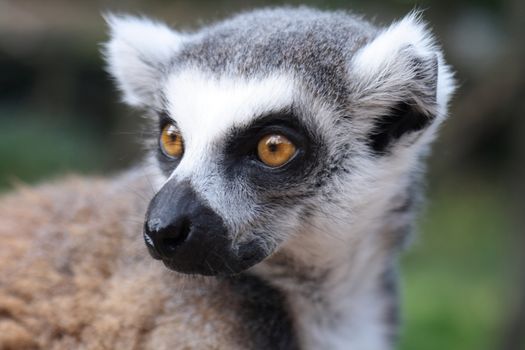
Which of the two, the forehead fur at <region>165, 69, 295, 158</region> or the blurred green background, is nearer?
the forehead fur at <region>165, 69, 295, 158</region>

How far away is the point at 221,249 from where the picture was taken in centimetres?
251

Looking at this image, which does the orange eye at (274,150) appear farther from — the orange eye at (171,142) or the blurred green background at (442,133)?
the blurred green background at (442,133)

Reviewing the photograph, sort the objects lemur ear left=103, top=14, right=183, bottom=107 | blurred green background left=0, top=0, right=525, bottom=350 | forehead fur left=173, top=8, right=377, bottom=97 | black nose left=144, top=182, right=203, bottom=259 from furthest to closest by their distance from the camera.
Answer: blurred green background left=0, top=0, right=525, bottom=350 → lemur ear left=103, top=14, right=183, bottom=107 → forehead fur left=173, top=8, right=377, bottom=97 → black nose left=144, top=182, right=203, bottom=259

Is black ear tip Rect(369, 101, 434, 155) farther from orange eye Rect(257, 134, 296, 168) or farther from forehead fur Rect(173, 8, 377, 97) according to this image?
orange eye Rect(257, 134, 296, 168)

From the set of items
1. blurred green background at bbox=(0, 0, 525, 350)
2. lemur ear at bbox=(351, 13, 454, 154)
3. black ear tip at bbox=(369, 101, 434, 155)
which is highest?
lemur ear at bbox=(351, 13, 454, 154)

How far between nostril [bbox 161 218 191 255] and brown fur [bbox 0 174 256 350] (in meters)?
0.42

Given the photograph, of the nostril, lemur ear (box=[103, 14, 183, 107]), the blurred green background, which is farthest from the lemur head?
the blurred green background

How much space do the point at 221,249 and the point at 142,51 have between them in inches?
44.5

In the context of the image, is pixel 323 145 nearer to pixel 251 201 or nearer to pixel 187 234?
pixel 251 201

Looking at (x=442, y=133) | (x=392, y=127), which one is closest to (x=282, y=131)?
(x=392, y=127)

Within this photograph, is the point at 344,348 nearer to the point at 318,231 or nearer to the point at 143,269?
the point at 318,231

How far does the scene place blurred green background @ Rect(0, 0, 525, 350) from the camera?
655 cm

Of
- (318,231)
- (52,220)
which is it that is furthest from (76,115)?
(318,231)

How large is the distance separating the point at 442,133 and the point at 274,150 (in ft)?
13.0
